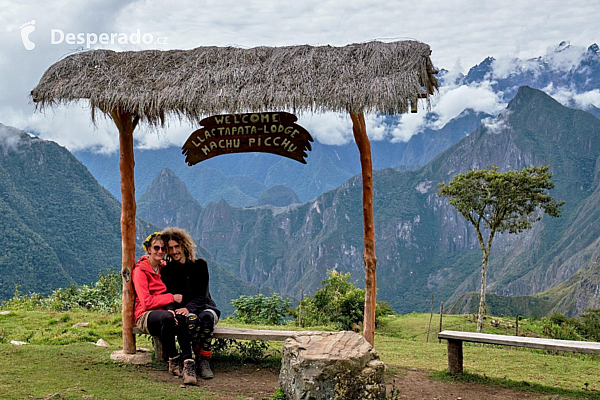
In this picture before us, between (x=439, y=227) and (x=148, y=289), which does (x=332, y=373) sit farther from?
(x=439, y=227)

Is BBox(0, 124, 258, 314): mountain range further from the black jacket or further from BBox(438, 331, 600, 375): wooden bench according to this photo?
BBox(438, 331, 600, 375): wooden bench

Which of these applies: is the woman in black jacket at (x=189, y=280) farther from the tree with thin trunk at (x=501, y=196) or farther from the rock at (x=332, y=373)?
the tree with thin trunk at (x=501, y=196)

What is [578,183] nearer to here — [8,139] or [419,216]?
[419,216]

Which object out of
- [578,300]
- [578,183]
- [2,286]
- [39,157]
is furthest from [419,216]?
[2,286]

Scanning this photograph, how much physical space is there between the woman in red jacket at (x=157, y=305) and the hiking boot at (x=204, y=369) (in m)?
0.21

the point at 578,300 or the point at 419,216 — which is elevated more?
the point at 419,216

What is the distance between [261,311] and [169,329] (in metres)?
6.10

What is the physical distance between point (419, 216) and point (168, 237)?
15434 centimetres

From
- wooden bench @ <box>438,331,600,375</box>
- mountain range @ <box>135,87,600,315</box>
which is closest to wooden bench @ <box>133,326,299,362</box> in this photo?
wooden bench @ <box>438,331,600,375</box>

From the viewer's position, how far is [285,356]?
15.9 ft

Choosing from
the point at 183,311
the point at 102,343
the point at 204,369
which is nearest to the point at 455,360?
the point at 204,369

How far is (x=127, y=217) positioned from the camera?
248 inches

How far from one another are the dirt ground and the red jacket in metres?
0.70

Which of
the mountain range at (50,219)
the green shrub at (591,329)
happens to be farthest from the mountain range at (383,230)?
the green shrub at (591,329)
